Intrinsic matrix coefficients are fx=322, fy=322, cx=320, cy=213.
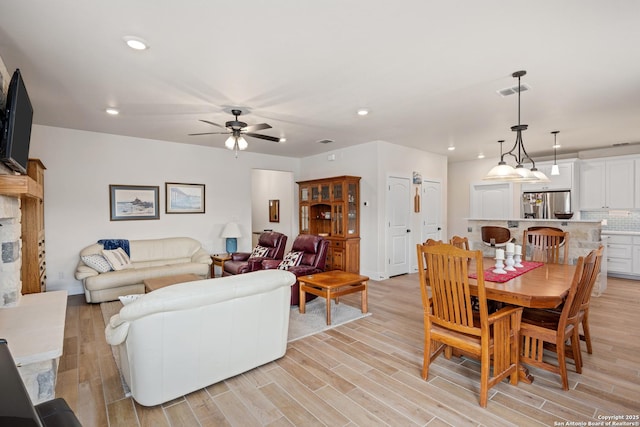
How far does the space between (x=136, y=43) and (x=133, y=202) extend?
3817 mm

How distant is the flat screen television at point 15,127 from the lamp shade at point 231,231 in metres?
3.92

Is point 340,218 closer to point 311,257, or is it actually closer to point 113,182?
point 311,257

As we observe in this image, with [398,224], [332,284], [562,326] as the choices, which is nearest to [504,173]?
[562,326]

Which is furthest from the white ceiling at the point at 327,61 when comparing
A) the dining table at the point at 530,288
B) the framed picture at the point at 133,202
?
the dining table at the point at 530,288

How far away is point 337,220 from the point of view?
6.23m

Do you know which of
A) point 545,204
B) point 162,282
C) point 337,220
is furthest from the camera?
point 545,204

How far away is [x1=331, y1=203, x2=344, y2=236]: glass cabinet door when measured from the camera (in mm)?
6117

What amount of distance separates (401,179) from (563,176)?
3.51 metres

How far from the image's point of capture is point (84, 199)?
519 centimetres

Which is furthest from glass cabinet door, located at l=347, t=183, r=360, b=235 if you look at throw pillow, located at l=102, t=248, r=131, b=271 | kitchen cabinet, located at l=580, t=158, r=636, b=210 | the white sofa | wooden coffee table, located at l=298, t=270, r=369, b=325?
kitchen cabinet, located at l=580, t=158, r=636, b=210

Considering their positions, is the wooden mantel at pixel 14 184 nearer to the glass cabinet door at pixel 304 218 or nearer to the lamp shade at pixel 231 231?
the lamp shade at pixel 231 231

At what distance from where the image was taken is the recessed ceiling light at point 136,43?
2391 mm

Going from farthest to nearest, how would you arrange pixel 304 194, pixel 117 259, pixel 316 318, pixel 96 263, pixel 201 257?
1. pixel 304 194
2. pixel 201 257
3. pixel 117 259
4. pixel 96 263
5. pixel 316 318

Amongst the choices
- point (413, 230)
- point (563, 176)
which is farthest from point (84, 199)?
point (563, 176)
